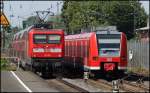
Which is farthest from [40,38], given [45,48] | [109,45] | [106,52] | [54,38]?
[109,45]

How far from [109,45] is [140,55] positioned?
14.9m

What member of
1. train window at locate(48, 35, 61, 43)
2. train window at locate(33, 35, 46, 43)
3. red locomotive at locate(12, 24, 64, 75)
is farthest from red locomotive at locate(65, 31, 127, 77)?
train window at locate(33, 35, 46, 43)

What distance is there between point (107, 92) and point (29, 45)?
11.2 metres

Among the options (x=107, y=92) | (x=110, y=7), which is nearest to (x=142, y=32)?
(x=110, y=7)

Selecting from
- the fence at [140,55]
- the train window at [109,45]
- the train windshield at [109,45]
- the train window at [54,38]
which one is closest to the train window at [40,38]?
the train window at [54,38]

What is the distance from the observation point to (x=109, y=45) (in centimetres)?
3008

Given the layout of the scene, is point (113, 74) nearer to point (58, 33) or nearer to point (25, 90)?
point (58, 33)

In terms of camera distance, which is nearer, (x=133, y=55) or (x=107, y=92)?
(x=107, y=92)

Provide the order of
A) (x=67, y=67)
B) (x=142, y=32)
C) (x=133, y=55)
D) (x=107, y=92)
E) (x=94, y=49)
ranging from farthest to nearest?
(x=142, y=32)
(x=133, y=55)
(x=67, y=67)
(x=94, y=49)
(x=107, y=92)

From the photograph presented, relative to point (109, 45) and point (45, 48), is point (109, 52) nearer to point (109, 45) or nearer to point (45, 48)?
point (109, 45)

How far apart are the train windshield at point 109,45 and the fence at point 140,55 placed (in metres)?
12.3

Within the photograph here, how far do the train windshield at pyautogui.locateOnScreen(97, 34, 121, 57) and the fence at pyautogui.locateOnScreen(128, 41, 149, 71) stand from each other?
40.5 feet

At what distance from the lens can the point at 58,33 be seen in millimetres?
31688

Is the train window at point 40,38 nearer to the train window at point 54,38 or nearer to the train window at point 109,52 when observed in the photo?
the train window at point 54,38
